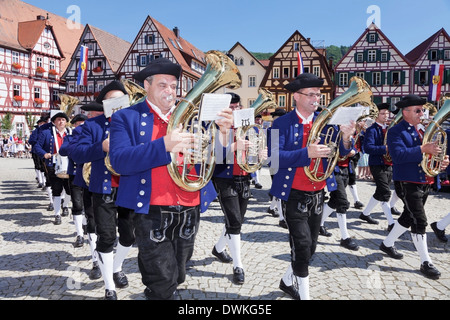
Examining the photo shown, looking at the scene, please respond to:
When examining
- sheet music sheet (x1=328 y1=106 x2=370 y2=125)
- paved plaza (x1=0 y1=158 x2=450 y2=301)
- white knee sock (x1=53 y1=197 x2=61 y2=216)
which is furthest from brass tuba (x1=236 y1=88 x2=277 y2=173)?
white knee sock (x1=53 y1=197 x2=61 y2=216)

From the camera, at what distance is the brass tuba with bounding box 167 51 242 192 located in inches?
104

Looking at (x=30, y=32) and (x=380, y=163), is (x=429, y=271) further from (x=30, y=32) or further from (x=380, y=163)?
(x=30, y=32)

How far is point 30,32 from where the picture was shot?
4181 cm

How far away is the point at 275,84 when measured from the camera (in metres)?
38.7

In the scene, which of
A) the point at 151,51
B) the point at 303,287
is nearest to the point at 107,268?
the point at 303,287

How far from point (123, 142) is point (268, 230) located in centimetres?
515

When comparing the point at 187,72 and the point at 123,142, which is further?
the point at 187,72

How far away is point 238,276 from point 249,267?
1.89 feet

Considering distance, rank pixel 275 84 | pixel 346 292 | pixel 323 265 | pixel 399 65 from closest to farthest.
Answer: pixel 346 292
pixel 323 265
pixel 399 65
pixel 275 84

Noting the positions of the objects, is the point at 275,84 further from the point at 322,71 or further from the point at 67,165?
the point at 67,165

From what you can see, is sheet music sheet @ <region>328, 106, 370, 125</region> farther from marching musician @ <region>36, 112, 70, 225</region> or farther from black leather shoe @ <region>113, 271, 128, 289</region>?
marching musician @ <region>36, 112, 70, 225</region>

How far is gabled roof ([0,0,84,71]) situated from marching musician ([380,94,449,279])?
143 feet
